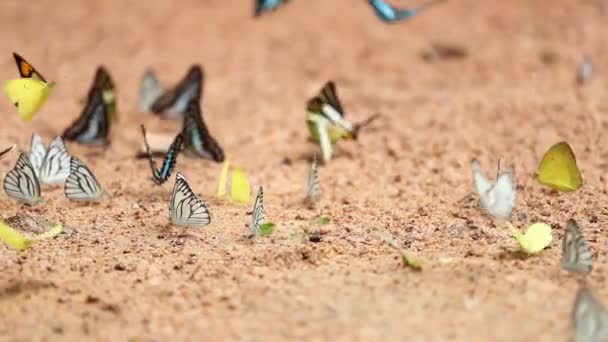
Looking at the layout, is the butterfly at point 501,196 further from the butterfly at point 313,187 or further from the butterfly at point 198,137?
the butterfly at point 198,137

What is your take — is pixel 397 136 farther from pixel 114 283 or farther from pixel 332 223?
pixel 114 283

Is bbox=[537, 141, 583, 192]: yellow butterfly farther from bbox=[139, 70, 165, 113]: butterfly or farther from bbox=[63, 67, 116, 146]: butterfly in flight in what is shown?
bbox=[139, 70, 165, 113]: butterfly

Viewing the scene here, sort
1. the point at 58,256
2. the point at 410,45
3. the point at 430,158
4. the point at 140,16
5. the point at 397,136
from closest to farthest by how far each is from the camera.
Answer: the point at 58,256, the point at 430,158, the point at 397,136, the point at 410,45, the point at 140,16

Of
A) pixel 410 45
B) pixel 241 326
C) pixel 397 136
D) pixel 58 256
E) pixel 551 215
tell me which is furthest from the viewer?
pixel 410 45

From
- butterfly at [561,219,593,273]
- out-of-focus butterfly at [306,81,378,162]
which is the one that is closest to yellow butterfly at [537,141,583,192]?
butterfly at [561,219,593,273]

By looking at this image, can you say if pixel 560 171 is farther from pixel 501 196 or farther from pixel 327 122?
pixel 327 122

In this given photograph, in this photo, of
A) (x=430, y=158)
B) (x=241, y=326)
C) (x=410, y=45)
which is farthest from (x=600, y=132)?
(x=241, y=326)
